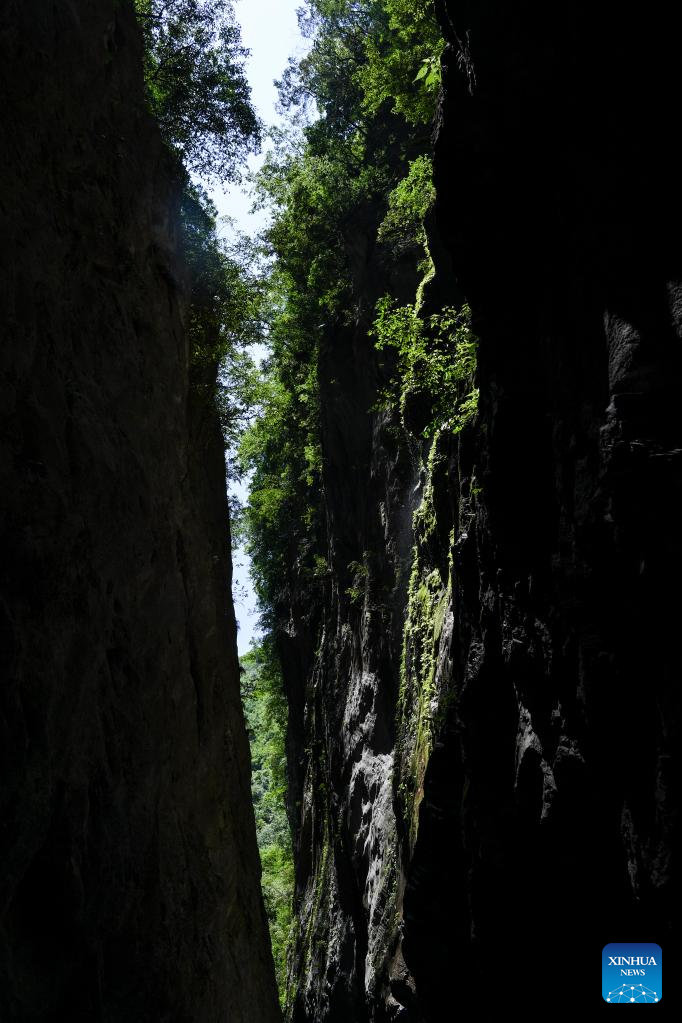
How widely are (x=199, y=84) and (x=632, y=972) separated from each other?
55.3 ft

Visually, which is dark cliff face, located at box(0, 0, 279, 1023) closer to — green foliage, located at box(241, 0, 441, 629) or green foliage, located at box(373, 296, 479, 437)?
green foliage, located at box(373, 296, 479, 437)

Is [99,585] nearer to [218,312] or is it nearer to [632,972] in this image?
[632,972]

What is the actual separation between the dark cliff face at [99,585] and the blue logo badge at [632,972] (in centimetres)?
385

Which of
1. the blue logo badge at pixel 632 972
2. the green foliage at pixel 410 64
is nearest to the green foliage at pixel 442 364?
the green foliage at pixel 410 64

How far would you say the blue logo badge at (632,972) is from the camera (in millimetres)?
6203

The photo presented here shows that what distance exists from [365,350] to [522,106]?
11.5 metres

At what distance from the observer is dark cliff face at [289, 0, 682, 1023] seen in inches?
232

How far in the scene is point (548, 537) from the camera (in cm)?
789

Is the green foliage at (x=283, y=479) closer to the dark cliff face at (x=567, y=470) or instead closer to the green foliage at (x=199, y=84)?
the green foliage at (x=199, y=84)

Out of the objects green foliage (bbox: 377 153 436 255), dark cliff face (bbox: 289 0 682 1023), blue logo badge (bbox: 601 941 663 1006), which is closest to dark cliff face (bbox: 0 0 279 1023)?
dark cliff face (bbox: 289 0 682 1023)

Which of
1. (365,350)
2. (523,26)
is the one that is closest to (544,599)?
(523,26)

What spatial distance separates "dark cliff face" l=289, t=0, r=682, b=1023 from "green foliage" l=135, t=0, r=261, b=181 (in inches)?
355

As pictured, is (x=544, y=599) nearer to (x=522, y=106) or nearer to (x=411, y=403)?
(x=522, y=106)

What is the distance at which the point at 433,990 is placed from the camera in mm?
11586
